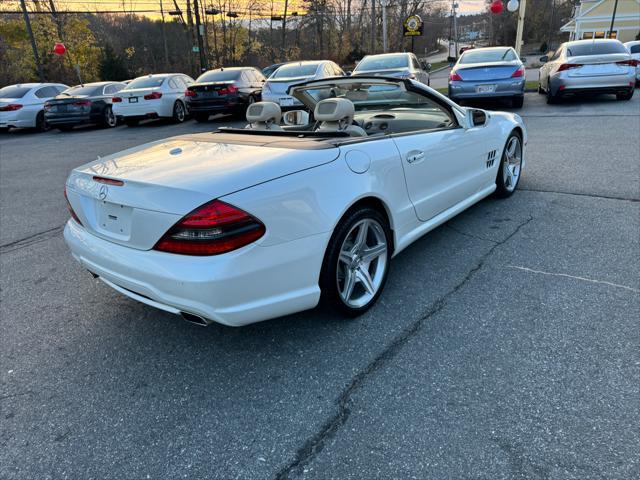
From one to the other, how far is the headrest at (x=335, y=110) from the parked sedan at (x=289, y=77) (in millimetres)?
8345

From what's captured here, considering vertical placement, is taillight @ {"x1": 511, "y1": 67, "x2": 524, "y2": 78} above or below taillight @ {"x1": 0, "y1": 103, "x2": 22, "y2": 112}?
above

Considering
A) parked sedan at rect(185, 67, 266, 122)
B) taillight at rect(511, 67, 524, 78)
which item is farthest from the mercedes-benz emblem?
parked sedan at rect(185, 67, 266, 122)

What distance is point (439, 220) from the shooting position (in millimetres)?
3592

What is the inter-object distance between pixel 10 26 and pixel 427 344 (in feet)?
124

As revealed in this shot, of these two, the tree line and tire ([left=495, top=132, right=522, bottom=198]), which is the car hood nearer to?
tire ([left=495, top=132, right=522, bottom=198])

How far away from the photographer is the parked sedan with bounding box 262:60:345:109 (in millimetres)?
11531

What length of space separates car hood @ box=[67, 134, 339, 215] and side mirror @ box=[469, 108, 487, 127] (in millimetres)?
1908

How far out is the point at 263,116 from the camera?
3729 millimetres

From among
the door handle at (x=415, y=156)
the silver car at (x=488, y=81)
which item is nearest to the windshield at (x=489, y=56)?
the silver car at (x=488, y=81)

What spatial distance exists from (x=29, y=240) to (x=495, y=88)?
10.1m

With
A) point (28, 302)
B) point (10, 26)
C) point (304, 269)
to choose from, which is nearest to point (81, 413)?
point (304, 269)

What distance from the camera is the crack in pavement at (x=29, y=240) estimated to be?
14.5ft

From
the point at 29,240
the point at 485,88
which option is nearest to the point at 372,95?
the point at 29,240

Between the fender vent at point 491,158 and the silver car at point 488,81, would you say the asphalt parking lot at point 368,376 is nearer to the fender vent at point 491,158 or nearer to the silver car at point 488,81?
the fender vent at point 491,158
